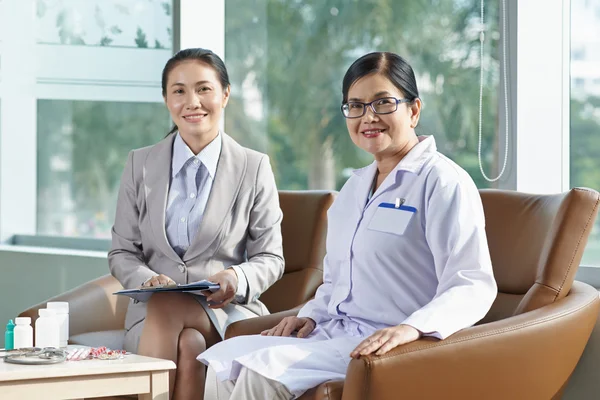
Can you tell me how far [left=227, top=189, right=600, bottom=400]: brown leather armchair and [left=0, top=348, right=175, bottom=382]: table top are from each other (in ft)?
1.21

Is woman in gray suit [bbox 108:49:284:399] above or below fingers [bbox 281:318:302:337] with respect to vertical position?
above

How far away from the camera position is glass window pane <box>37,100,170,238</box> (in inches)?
207

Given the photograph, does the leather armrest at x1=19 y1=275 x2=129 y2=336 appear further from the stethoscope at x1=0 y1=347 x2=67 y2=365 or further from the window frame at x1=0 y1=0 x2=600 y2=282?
the window frame at x1=0 y1=0 x2=600 y2=282

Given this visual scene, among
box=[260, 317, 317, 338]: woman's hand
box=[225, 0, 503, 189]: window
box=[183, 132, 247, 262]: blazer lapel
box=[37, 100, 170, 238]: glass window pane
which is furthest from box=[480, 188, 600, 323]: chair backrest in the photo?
box=[37, 100, 170, 238]: glass window pane

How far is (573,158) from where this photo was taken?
3.56 meters

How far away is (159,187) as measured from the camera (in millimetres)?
3162

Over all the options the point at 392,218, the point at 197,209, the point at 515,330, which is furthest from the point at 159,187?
the point at 515,330

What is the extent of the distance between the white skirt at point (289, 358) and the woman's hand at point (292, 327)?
0.08 metres

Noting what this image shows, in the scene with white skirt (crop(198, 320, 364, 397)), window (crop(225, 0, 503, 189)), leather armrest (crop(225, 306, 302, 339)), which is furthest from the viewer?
window (crop(225, 0, 503, 189))

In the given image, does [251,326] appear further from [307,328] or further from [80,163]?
[80,163]

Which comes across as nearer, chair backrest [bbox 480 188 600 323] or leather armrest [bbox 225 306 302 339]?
chair backrest [bbox 480 188 600 323]

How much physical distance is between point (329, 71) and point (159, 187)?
3.26m

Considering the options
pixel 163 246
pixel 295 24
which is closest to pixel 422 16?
pixel 295 24

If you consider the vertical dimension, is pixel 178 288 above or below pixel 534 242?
below
